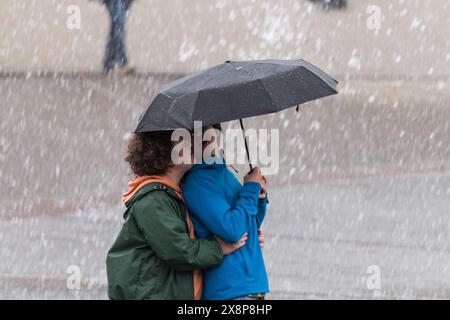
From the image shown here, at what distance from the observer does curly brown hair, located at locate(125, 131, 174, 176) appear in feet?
13.6

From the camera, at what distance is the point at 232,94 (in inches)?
165

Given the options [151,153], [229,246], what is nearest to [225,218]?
[229,246]

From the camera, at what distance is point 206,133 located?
420cm

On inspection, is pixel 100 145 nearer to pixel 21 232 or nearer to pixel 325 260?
pixel 21 232

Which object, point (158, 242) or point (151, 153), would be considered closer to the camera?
point (158, 242)

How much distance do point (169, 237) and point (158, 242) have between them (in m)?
0.05

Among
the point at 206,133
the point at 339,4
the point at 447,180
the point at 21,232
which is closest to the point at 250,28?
the point at 339,4

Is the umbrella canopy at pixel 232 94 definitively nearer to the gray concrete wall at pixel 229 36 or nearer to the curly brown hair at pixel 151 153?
the curly brown hair at pixel 151 153

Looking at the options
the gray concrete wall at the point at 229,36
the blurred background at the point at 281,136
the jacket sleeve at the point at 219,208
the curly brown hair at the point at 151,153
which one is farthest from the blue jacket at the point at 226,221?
the gray concrete wall at the point at 229,36

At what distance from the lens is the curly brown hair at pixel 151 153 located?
13.6 ft

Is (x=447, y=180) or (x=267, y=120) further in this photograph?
(x=267, y=120)

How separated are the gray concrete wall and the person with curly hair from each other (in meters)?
11.8

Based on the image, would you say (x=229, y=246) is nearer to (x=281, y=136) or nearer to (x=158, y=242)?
(x=158, y=242)
